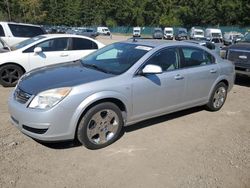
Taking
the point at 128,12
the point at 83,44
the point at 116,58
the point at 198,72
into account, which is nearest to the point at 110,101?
the point at 116,58

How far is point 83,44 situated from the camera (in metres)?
9.86

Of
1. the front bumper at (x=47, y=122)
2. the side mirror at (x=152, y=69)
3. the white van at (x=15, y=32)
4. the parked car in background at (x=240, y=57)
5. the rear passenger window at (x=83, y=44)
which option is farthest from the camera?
the white van at (x=15, y=32)

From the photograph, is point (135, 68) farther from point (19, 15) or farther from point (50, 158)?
point (19, 15)

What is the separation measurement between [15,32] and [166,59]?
26.7 feet

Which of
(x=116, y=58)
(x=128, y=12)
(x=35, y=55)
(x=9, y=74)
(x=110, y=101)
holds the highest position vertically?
(x=116, y=58)

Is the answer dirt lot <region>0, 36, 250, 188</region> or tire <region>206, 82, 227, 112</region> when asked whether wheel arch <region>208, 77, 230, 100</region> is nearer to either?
tire <region>206, 82, 227, 112</region>

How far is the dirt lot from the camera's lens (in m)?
4.06

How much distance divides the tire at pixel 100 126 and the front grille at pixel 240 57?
6232mm

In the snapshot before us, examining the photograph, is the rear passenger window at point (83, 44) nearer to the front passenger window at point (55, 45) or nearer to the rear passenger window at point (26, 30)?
the front passenger window at point (55, 45)

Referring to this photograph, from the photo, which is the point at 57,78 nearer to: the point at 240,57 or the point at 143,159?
the point at 143,159

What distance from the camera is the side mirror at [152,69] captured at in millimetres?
5129

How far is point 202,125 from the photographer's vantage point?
20.3 feet

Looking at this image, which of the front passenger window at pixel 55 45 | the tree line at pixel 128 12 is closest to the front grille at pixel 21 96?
the front passenger window at pixel 55 45

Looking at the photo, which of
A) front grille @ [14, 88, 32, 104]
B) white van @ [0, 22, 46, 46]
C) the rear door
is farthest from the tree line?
front grille @ [14, 88, 32, 104]
